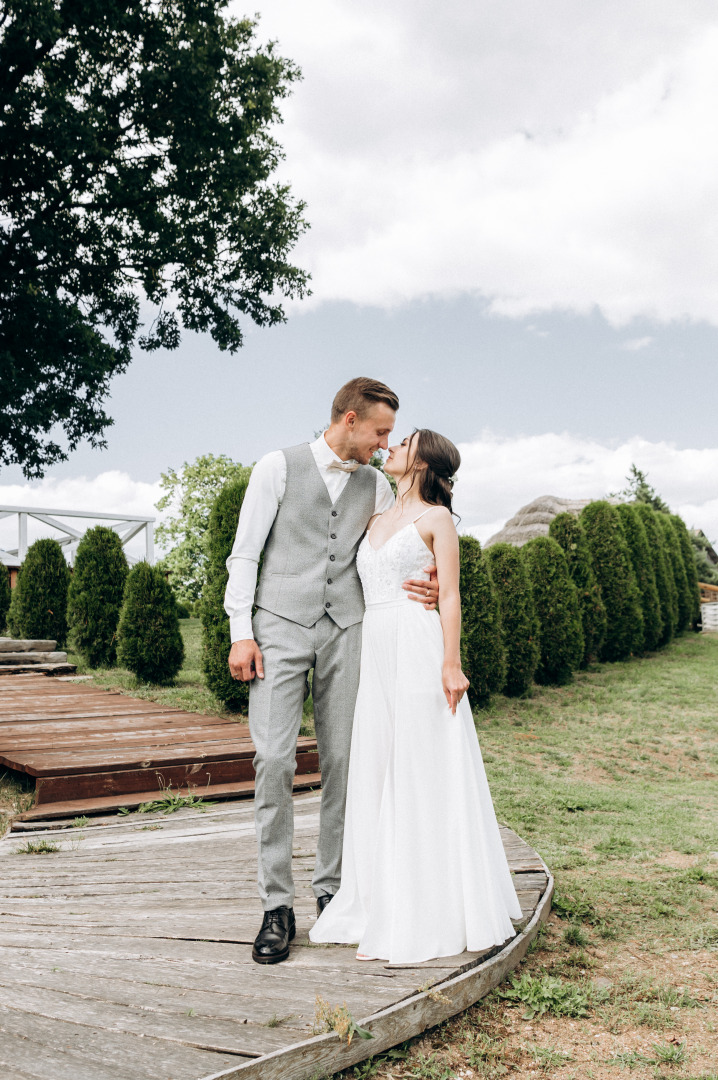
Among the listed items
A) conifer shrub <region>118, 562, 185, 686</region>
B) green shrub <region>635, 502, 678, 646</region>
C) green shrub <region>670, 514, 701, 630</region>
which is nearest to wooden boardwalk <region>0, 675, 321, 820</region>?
conifer shrub <region>118, 562, 185, 686</region>

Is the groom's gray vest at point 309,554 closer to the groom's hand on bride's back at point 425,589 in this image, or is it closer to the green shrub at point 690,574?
the groom's hand on bride's back at point 425,589

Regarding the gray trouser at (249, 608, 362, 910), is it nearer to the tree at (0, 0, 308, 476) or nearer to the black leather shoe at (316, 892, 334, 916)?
the black leather shoe at (316, 892, 334, 916)

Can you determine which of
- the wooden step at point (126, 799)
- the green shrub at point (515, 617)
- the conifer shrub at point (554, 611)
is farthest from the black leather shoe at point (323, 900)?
the conifer shrub at point (554, 611)

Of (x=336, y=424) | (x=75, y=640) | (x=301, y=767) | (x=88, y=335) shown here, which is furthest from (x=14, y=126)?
(x=336, y=424)

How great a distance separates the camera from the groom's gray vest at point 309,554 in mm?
2977

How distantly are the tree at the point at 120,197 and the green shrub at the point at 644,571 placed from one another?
8697 mm

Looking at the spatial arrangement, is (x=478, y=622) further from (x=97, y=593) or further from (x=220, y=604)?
(x=97, y=593)

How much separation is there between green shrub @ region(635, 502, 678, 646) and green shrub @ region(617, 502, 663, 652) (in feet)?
2.39

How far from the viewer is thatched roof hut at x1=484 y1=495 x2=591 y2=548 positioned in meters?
21.1

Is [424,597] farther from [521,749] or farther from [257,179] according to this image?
[257,179]

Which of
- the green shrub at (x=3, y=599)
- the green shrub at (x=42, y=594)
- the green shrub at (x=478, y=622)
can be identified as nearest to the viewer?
the green shrub at (x=478, y=622)

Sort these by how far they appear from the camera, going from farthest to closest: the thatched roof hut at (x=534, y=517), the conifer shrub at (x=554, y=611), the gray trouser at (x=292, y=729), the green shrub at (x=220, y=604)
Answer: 1. the thatched roof hut at (x=534, y=517)
2. the conifer shrub at (x=554, y=611)
3. the green shrub at (x=220, y=604)
4. the gray trouser at (x=292, y=729)

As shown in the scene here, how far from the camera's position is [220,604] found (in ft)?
28.1

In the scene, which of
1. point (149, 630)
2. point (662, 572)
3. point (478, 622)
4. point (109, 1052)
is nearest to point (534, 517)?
point (662, 572)
